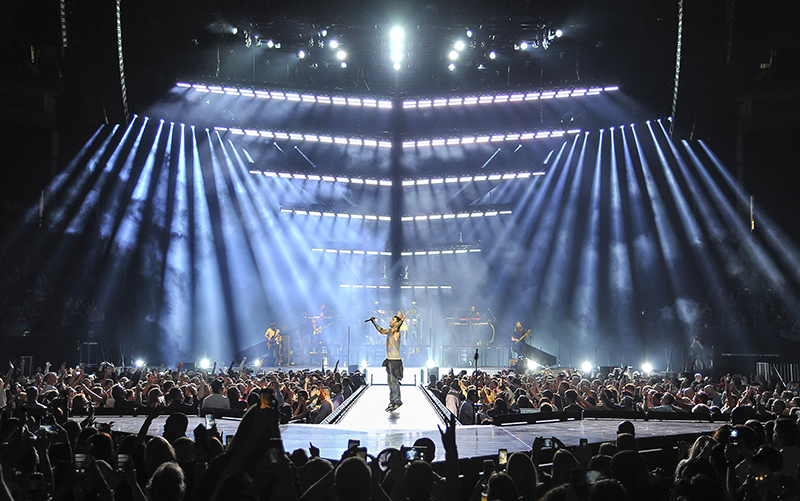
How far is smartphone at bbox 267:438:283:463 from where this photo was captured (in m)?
3.10

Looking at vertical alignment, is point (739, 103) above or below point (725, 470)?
above

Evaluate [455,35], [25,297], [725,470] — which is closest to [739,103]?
[455,35]

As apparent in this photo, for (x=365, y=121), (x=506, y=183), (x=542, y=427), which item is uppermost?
(x=365, y=121)

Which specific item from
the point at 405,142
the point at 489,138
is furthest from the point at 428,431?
the point at 405,142

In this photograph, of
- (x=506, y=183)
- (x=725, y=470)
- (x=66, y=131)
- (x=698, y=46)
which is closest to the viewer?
(x=725, y=470)

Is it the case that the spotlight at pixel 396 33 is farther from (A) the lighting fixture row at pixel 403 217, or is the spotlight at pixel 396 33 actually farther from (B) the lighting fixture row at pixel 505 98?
(A) the lighting fixture row at pixel 403 217

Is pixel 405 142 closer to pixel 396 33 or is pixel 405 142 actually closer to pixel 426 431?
pixel 396 33

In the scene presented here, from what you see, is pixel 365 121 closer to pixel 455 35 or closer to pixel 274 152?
pixel 274 152

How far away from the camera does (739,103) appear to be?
21922 millimetres

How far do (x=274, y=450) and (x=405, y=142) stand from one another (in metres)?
25.1

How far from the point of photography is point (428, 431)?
935 centimetres

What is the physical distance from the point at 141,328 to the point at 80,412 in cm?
1783

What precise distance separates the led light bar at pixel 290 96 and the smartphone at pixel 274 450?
21.0 m

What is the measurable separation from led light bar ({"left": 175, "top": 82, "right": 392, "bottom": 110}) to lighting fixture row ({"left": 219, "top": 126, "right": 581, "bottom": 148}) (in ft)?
4.55
